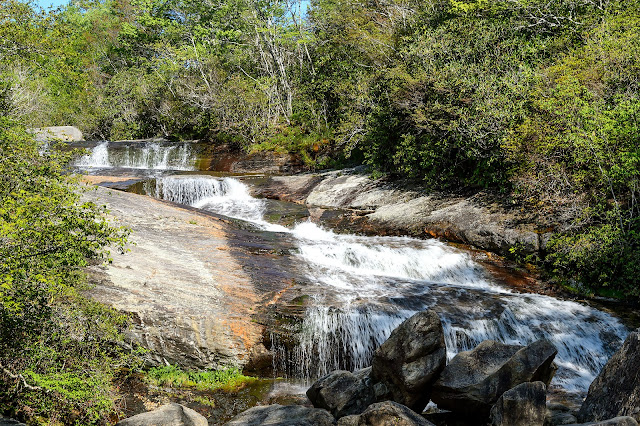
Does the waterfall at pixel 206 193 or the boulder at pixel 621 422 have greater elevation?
the waterfall at pixel 206 193

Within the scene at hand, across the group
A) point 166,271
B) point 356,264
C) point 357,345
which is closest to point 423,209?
point 356,264

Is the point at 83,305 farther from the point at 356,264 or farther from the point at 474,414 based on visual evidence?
the point at 356,264

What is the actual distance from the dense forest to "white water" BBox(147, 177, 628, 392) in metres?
1.73

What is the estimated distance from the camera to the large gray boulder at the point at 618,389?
472 centimetres

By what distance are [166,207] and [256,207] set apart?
437cm

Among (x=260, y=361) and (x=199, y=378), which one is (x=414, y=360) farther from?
(x=199, y=378)

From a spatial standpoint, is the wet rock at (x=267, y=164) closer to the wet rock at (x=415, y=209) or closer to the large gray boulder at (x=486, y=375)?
the wet rock at (x=415, y=209)

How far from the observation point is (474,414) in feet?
19.7

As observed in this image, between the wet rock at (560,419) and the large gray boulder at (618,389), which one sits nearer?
the large gray boulder at (618,389)

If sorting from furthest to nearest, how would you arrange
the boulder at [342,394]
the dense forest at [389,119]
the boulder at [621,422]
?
the boulder at [342,394] < the dense forest at [389,119] < the boulder at [621,422]

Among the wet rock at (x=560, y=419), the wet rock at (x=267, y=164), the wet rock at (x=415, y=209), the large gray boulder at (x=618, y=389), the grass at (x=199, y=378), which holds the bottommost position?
the grass at (x=199, y=378)

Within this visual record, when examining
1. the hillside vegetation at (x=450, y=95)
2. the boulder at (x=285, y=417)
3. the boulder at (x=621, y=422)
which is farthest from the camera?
the hillside vegetation at (x=450, y=95)

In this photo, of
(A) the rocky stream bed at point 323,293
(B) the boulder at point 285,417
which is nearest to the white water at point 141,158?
(A) the rocky stream bed at point 323,293

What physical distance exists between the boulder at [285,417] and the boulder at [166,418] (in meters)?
0.51
